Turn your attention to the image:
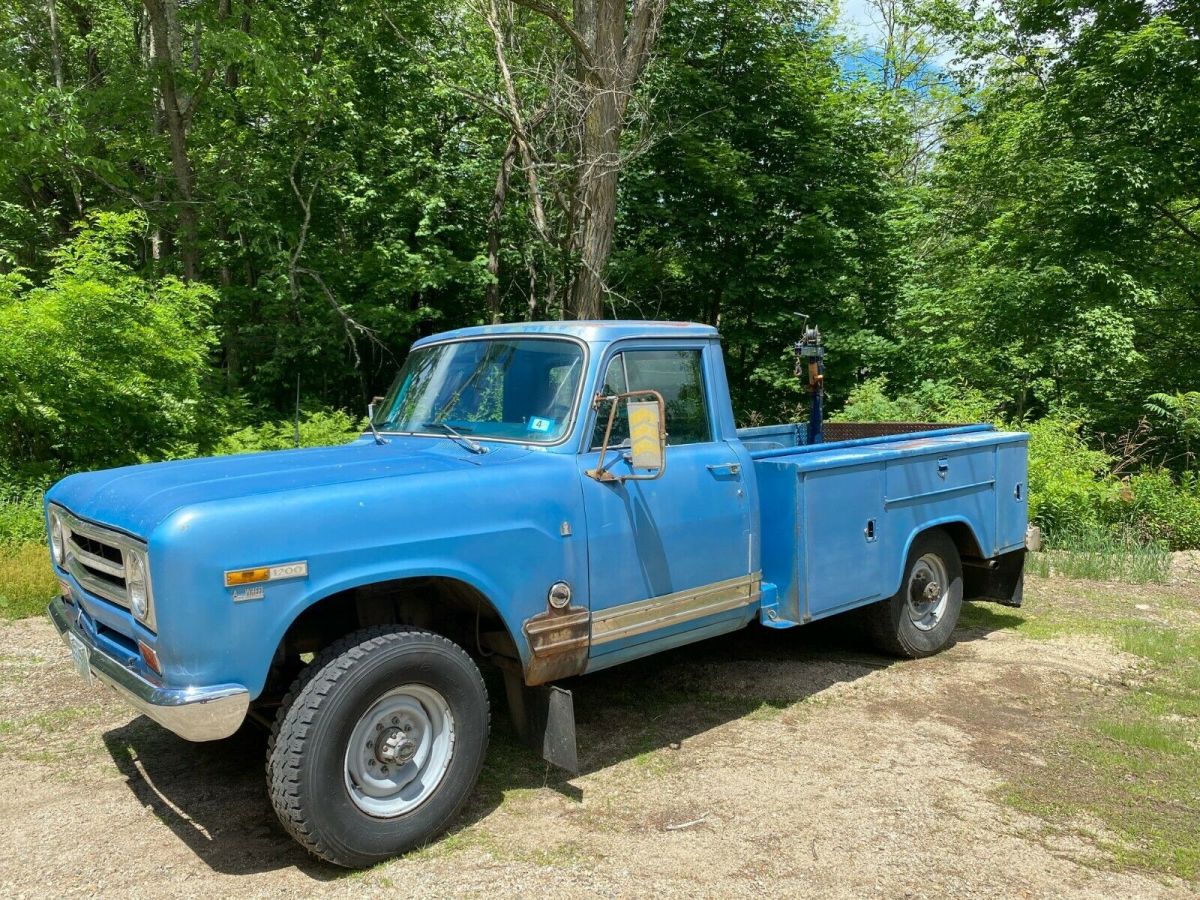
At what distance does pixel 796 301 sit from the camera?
54.5 feet

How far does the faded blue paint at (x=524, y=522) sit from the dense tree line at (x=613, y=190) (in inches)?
268

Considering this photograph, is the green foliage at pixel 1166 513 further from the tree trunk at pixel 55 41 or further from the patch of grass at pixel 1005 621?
the tree trunk at pixel 55 41

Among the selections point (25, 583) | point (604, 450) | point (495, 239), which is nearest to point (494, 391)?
point (604, 450)

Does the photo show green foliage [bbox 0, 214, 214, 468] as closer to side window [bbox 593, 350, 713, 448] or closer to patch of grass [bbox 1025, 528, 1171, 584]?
side window [bbox 593, 350, 713, 448]

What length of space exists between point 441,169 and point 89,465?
26.8 feet

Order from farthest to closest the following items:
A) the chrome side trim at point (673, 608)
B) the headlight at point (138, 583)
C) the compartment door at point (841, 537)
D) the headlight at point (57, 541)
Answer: the compartment door at point (841, 537) → the chrome side trim at point (673, 608) → the headlight at point (57, 541) → the headlight at point (138, 583)

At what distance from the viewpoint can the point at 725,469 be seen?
191 inches

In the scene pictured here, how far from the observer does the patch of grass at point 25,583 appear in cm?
708

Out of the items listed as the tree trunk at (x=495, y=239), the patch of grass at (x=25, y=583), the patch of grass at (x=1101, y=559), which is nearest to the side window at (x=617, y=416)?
the patch of grass at (x=25, y=583)

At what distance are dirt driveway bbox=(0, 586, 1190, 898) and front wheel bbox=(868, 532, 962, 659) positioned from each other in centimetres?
20

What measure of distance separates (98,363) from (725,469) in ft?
25.1

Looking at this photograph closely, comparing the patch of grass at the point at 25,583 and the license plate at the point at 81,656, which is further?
the patch of grass at the point at 25,583

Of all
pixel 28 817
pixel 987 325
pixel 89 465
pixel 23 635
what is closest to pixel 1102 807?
pixel 28 817

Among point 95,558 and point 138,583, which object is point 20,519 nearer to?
point 95,558
